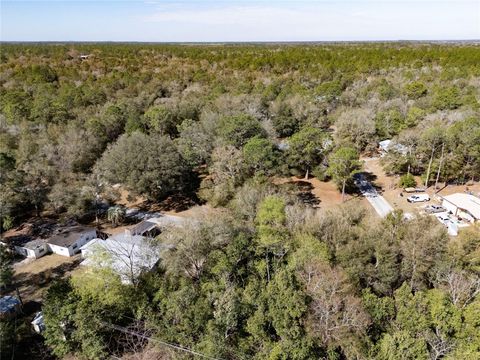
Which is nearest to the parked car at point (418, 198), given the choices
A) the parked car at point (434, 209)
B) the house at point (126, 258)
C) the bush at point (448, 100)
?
the parked car at point (434, 209)

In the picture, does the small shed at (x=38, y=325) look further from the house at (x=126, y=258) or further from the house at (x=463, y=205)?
the house at (x=463, y=205)

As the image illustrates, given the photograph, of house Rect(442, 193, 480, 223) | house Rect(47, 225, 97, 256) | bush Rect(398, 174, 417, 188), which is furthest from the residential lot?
house Rect(47, 225, 97, 256)

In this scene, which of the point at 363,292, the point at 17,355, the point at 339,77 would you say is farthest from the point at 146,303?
the point at 339,77

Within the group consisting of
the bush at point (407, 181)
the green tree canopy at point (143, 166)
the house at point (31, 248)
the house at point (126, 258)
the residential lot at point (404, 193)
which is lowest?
the house at point (31, 248)

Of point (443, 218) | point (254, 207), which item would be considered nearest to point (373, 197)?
point (443, 218)

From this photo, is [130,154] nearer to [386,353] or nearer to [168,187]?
[168,187]

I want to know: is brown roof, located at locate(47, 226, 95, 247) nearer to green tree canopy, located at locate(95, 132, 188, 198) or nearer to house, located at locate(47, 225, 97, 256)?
house, located at locate(47, 225, 97, 256)

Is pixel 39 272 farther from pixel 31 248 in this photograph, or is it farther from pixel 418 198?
pixel 418 198
